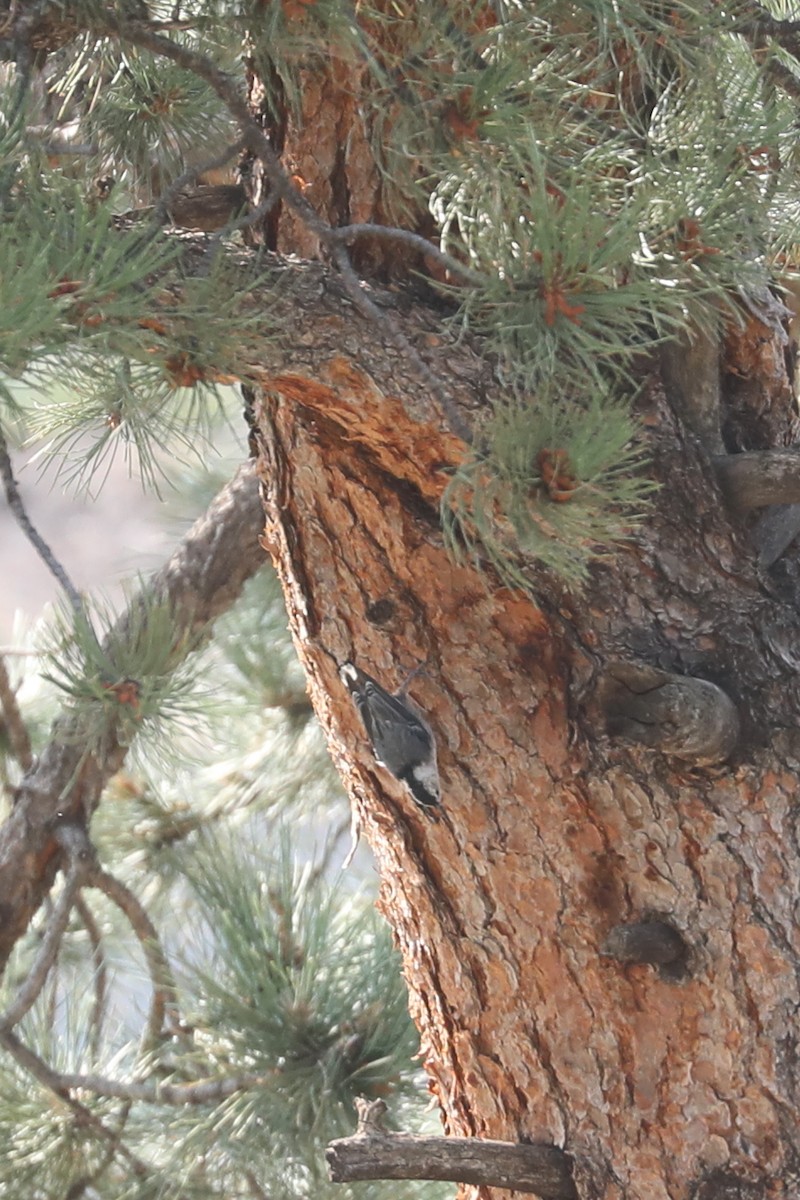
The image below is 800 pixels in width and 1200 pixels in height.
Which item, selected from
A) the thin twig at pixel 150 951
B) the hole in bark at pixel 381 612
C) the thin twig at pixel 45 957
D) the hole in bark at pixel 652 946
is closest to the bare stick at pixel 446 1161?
the hole in bark at pixel 652 946

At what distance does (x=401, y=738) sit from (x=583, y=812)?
0.48 ft

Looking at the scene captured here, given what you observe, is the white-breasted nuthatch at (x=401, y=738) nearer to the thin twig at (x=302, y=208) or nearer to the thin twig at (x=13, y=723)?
the thin twig at (x=302, y=208)

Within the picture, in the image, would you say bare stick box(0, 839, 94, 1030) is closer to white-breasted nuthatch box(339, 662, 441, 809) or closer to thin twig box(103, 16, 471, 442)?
white-breasted nuthatch box(339, 662, 441, 809)

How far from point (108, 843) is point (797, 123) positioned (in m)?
1.29

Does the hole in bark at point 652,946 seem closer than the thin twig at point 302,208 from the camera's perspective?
No

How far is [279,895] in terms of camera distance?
139 cm

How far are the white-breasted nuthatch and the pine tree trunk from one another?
1 centimetres

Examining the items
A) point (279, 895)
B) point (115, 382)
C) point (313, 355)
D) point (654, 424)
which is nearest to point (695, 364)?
point (654, 424)

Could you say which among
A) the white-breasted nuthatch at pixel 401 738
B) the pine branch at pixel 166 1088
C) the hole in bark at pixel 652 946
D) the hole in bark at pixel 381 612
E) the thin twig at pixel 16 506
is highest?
the thin twig at pixel 16 506

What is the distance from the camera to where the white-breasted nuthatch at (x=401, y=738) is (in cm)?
97

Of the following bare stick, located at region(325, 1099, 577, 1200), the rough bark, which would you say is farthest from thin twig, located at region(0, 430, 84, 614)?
bare stick, located at region(325, 1099, 577, 1200)

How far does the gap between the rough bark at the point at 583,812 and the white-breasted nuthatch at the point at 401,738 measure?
0.6 inches

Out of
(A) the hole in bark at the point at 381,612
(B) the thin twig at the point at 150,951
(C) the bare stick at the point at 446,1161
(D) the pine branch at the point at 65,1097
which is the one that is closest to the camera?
(C) the bare stick at the point at 446,1161

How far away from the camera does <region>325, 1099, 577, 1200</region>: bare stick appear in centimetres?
87
